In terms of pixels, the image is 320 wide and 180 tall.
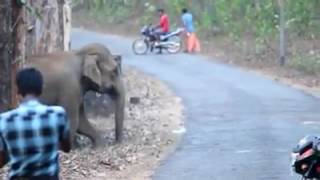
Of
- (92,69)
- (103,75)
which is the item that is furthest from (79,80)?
(103,75)

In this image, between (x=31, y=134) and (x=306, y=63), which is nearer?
(x=31, y=134)

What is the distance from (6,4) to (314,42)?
22319 millimetres

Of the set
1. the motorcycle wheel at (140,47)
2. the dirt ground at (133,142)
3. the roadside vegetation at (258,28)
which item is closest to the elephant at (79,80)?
the dirt ground at (133,142)

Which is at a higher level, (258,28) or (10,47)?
(10,47)

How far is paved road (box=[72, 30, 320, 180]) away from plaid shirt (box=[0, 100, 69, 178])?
570 centimetres

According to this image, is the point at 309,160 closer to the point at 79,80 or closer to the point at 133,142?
the point at 79,80

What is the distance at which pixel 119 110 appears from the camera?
15.5 metres

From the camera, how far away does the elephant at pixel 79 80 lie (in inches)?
573

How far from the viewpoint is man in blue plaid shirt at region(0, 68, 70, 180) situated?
6.41 metres

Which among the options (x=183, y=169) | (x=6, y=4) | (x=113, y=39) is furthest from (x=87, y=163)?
(x=113, y=39)

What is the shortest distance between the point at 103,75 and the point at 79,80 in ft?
2.01

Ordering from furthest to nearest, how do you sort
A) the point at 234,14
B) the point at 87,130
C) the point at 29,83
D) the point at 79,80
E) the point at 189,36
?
the point at 234,14 < the point at 189,36 < the point at 87,130 < the point at 79,80 < the point at 29,83

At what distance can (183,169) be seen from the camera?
12820 millimetres

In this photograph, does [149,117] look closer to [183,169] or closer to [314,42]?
[183,169]
